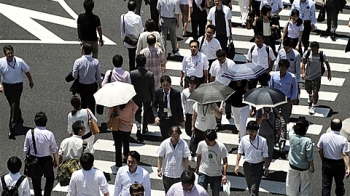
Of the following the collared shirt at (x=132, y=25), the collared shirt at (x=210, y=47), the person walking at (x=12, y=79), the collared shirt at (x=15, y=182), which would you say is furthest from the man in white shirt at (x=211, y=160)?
the collared shirt at (x=132, y=25)

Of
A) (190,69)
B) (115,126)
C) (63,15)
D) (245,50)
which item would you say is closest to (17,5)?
(63,15)

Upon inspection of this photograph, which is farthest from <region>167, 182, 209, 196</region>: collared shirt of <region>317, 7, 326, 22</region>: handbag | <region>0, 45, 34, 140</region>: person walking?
<region>317, 7, 326, 22</region>: handbag

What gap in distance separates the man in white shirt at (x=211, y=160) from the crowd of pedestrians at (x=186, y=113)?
2cm

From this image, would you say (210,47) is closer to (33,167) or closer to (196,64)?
(196,64)

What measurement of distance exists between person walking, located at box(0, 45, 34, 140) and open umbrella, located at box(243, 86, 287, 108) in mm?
4981

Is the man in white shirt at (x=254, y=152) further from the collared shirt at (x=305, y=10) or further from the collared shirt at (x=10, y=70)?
the collared shirt at (x=305, y=10)

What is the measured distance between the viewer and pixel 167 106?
18328 mm

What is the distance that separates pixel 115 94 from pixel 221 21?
605 cm

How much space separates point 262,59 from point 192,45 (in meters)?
1.81

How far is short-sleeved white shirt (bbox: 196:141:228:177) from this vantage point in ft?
52.5

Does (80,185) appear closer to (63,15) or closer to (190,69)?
(190,69)

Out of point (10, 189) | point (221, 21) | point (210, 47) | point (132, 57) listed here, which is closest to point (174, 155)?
point (10, 189)

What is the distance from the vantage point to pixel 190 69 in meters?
20.6

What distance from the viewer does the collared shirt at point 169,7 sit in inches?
942
